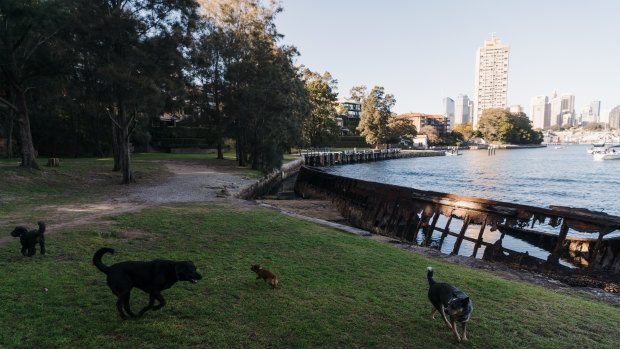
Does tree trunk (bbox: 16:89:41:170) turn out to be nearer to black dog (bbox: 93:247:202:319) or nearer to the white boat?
black dog (bbox: 93:247:202:319)

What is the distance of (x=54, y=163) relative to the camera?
982 inches

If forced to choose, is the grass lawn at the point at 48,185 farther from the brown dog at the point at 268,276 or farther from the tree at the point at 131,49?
the brown dog at the point at 268,276

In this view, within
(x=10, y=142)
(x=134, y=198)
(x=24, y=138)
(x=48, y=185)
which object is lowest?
(x=134, y=198)

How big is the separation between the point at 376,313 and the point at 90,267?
5806 millimetres

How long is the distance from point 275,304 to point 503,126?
6697 inches

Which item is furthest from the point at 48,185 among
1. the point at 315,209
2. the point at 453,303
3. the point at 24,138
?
the point at 453,303

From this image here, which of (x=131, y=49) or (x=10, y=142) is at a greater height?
(x=131, y=49)

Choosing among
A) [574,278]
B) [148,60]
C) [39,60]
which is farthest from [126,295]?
[39,60]

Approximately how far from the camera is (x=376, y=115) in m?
102

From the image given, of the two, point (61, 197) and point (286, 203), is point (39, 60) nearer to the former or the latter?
point (61, 197)

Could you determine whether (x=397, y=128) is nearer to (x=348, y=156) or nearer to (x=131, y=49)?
(x=348, y=156)

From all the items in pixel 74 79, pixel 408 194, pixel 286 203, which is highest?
pixel 74 79

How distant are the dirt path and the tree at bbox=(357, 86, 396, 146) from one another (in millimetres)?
80417

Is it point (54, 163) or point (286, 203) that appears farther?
point (54, 163)
